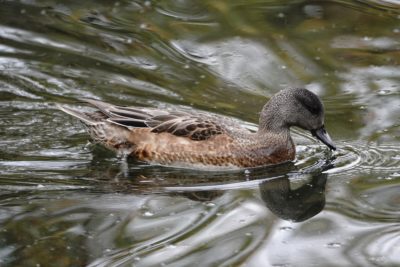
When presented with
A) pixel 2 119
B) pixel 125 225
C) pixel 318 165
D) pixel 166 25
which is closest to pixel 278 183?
pixel 318 165

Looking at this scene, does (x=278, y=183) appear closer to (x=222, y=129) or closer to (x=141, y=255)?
(x=222, y=129)

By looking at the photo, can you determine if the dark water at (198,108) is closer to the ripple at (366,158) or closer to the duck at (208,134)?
the ripple at (366,158)

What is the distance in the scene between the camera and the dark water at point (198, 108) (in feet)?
22.4

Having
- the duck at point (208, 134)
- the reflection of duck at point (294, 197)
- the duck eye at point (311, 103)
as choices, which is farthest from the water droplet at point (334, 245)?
the duck eye at point (311, 103)

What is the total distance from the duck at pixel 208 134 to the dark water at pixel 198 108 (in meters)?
0.15

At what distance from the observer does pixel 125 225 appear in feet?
23.4

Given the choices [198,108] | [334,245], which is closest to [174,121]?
[198,108]

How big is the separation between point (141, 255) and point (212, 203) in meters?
1.24

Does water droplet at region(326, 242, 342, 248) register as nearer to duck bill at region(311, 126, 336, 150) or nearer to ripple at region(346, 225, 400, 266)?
ripple at region(346, 225, 400, 266)

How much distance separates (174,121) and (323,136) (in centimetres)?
146

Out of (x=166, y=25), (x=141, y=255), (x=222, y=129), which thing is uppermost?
(x=166, y=25)

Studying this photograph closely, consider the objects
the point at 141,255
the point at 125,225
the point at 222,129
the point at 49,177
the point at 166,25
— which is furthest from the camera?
the point at 166,25

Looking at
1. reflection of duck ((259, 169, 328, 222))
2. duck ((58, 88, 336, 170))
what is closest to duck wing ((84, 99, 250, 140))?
duck ((58, 88, 336, 170))

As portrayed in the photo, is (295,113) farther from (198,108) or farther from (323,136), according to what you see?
(198,108)
